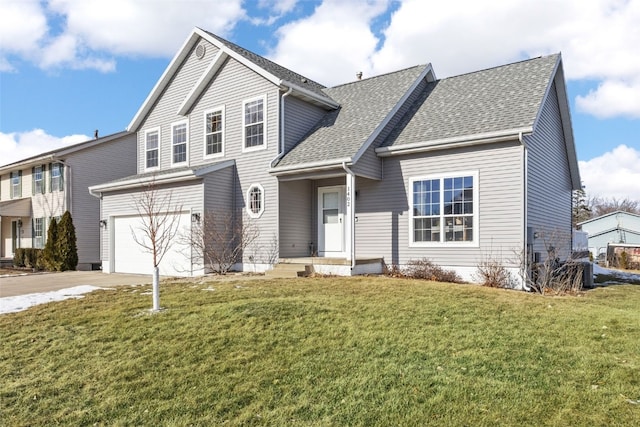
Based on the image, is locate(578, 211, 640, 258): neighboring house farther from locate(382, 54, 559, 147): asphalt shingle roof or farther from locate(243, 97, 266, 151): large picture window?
locate(243, 97, 266, 151): large picture window

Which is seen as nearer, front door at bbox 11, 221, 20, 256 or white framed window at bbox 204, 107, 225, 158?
white framed window at bbox 204, 107, 225, 158

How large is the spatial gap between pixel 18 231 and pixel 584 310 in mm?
28378

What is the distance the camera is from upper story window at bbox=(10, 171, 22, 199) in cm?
2512

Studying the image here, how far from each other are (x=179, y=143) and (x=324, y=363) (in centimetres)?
1344

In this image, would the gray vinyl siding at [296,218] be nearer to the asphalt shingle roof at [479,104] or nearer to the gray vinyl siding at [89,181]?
the asphalt shingle roof at [479,104]

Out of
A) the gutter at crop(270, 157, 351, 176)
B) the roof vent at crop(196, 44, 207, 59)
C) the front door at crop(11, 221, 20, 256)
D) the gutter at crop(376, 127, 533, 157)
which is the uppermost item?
the roof vent at crop(196, 44, 207, 59)

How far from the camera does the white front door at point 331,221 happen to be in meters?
13.9

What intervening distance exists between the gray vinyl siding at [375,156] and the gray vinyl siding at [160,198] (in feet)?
16.8

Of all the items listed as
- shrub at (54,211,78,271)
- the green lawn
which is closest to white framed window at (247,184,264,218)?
the green lawn

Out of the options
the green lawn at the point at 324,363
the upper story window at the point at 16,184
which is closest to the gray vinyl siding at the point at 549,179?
the green lawn at the point at 324,363

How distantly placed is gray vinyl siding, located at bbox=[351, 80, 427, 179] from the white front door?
1480 mm

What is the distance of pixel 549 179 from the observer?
1359cm

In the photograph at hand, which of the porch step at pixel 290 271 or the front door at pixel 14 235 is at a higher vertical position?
the front door at pixel 14 235

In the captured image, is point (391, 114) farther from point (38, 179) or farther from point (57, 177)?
point (38, 179)
